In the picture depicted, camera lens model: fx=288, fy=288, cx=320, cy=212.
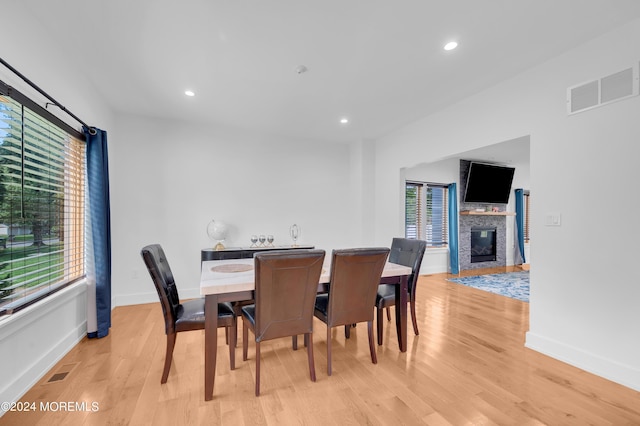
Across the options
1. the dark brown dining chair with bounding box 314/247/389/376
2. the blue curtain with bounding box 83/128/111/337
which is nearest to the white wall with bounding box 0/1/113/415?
the blue curtain with bounding box 83/128/111/337

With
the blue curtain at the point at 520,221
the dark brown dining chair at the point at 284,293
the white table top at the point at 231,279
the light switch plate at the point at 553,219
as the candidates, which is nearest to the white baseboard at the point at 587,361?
the light switch plate at the point at 553,219

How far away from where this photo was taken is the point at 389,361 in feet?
7.93

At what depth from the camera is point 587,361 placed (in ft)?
7.51

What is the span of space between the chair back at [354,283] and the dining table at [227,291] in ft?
0.48

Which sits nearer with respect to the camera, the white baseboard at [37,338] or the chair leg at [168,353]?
the white baseboard at [37,338]

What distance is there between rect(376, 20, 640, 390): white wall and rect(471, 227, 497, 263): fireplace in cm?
405

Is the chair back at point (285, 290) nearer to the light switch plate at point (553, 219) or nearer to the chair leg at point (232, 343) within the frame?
the chair leg at point (232, 343)

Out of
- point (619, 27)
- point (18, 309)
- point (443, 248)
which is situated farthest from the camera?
point (443, 248)

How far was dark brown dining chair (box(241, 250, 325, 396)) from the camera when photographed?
1874 mm

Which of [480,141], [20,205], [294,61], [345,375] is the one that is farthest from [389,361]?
[20,205]

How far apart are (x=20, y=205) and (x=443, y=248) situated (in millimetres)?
6498

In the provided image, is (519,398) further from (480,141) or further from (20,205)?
(20,205)

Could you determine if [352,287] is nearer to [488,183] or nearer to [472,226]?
[472,226]

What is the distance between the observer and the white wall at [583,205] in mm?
2131
